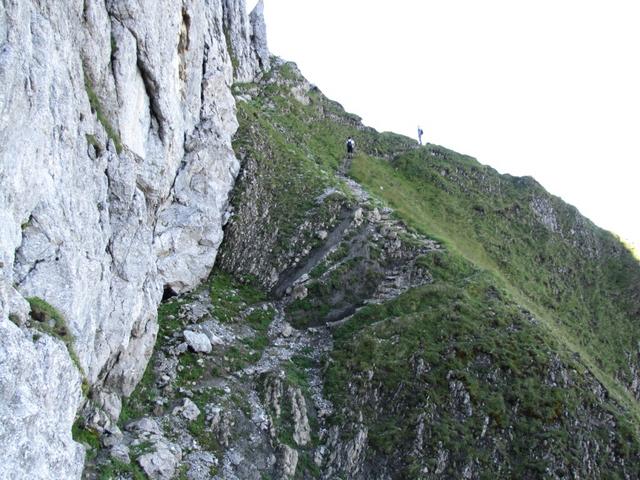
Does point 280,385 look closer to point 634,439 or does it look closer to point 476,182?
point 634,439

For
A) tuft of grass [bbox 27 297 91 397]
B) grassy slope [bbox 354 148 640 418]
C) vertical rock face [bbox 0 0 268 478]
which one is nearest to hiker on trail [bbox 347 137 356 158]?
grassy slope [bbox 354 148 640 418]

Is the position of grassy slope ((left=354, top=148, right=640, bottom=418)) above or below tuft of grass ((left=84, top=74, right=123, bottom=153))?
above

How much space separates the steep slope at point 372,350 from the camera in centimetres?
2739

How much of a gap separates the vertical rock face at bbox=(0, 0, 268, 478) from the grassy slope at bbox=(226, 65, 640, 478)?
27.4ft

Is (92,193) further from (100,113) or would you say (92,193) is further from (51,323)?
(51,323)

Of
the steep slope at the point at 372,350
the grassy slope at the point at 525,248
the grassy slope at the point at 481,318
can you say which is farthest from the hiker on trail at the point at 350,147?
the steep slope at the point at 372,350

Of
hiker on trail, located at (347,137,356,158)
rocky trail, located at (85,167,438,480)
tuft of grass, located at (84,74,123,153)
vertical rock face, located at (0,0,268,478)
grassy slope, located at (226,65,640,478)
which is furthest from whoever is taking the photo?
hiker on trail, located at (347,137,356,158)

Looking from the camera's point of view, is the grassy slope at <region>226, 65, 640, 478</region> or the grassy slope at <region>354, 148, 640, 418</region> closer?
the grassy slope at <region>226, 65, 640, 478</region>

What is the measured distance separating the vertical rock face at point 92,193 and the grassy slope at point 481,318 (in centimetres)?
834

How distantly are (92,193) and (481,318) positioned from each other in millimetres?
24301

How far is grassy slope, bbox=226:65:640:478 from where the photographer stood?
28922 millimetres

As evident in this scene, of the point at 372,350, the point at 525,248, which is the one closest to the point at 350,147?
the point at 525,248

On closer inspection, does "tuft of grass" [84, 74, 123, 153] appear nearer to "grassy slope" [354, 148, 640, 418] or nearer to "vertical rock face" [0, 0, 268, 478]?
"vertical rock face" [0, 0, 268, 478]

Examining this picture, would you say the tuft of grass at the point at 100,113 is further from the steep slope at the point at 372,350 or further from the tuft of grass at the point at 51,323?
the steep slope at the point at 372,350
